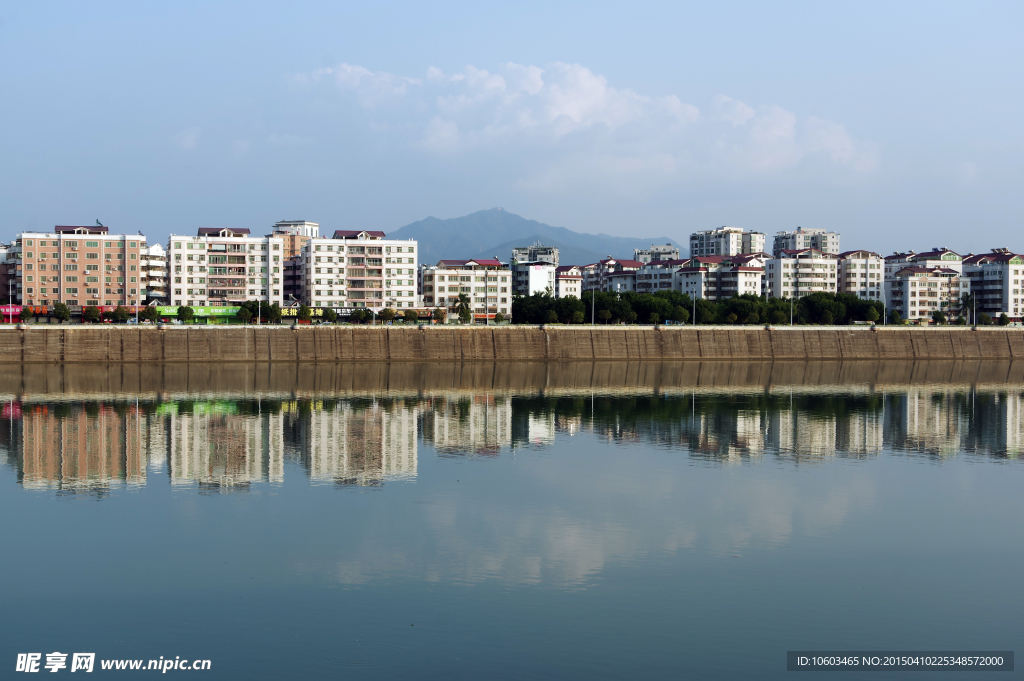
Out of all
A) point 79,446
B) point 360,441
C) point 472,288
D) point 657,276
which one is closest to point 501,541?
point 360,441

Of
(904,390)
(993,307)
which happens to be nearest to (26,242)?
(904,390)

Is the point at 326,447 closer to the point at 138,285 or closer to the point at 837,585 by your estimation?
the point at 837,585

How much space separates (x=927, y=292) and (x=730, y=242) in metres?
53.2

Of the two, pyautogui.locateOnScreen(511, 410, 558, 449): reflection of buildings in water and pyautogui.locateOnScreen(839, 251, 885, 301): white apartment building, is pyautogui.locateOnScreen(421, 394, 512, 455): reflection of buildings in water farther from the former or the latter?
pyautogui.locateOnScreen(839, 251, 885, 301): white apartment building

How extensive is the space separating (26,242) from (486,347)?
45.7 metres

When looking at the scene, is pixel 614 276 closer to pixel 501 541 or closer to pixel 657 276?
pixel 657 276

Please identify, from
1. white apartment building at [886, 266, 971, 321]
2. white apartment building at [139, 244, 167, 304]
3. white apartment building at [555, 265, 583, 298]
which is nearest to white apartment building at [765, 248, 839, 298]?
white apartment building at [886, 266, 971, 321]

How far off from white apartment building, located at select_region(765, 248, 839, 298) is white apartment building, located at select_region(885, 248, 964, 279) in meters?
10.3

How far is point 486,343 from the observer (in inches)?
2867

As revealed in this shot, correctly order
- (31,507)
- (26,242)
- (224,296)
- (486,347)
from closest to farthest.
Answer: (31,507) < (486,347) < (26,242) < (224,296)

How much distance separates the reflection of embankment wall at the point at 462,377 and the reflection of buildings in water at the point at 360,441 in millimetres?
7897

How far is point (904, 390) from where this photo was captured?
171 feet

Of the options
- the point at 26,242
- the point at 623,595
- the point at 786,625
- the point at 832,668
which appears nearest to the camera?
the point at 832,668

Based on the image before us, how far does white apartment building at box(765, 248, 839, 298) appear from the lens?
10869cm
